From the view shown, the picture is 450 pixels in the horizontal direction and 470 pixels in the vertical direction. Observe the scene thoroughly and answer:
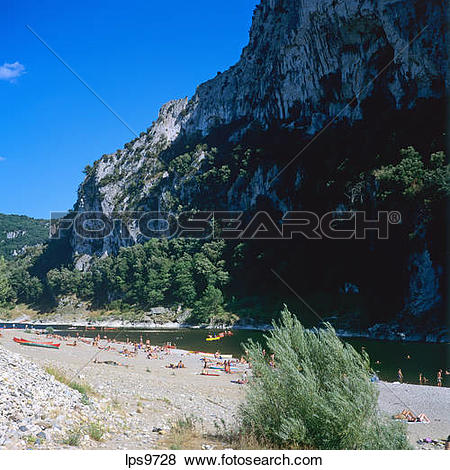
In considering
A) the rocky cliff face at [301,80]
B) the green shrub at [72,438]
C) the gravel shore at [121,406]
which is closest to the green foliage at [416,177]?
the rocky cliff face at [301,80]

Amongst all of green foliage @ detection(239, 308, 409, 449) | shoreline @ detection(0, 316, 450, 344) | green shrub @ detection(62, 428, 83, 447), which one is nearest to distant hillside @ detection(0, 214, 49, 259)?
shoreline @ detection(0, 316, 450, 344)

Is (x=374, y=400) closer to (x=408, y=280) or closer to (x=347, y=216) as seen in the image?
(x=408, y=280)

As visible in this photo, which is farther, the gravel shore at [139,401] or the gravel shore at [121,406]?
the gravel shore at [139,401]

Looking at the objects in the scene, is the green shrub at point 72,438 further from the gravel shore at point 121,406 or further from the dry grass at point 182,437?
the dry grass at point 182,437

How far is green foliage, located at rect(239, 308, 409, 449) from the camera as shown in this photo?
7410 mm

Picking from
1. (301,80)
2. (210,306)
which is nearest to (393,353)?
(210,306)

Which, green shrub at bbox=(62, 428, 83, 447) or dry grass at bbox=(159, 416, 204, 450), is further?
dry grass at bbox=(159, 416, 204, 450)

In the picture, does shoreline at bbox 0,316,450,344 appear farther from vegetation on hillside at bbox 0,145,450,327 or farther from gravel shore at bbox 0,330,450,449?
gravel shore at bbox 0,330,450,449

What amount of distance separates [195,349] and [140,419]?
90.6 feet

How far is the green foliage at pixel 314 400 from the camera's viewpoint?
24.3ft

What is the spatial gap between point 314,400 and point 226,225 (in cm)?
7333

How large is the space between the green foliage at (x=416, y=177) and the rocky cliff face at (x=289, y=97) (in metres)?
7.19

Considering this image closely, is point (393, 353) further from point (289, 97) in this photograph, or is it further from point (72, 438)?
point (289, 97)

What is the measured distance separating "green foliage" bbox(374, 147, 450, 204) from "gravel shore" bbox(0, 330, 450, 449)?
25.9m
